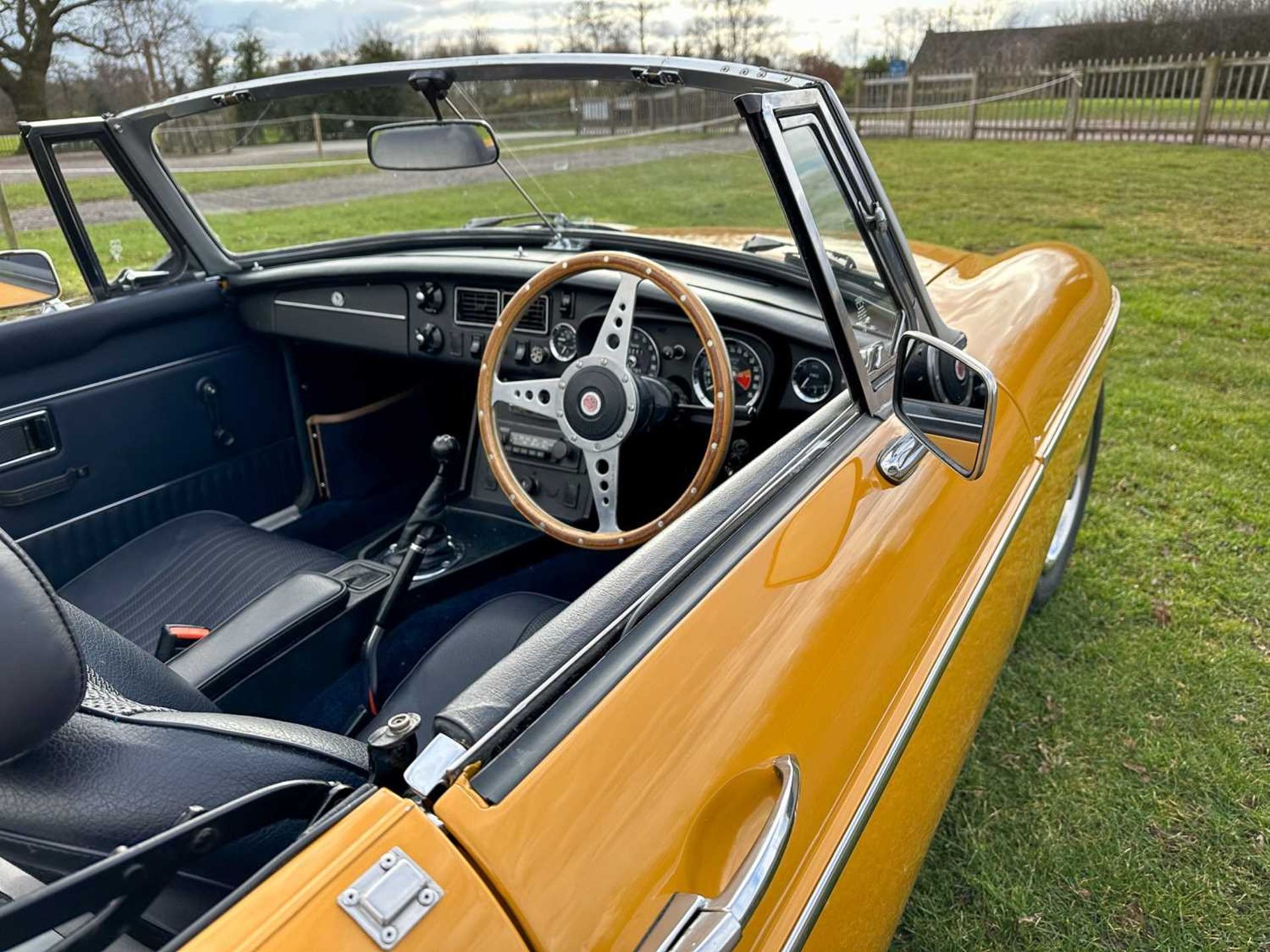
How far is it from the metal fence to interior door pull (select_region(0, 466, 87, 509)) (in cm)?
1144

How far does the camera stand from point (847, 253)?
1886 millimetres

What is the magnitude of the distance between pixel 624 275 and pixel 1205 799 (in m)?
2.11

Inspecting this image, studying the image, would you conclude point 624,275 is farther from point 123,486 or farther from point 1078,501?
point 1078,501

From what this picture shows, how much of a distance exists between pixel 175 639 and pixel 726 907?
1651 millimetres

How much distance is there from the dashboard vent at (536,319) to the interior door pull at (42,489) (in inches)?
54.7

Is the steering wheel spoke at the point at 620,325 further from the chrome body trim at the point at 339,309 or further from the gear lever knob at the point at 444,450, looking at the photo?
the chrome body trim at the point at 339,309

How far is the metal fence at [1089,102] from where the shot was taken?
13.6m

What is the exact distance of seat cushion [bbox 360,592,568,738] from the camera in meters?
2.01

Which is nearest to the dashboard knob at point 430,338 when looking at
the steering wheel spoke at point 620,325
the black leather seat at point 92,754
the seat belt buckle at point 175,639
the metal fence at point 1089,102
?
the steering wheel spoke at point 620,325

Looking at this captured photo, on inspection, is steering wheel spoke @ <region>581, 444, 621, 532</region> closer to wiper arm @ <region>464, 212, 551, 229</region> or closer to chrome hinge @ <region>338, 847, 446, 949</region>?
wiper arm @ <region>464, 212, 551, 229</region>

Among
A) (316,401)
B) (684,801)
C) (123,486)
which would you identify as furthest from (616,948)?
(316,401)

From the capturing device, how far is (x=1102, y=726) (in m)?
2.76

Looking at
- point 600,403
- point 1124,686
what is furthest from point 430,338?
point 1124,686

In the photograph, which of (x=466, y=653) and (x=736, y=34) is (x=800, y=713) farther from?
(x=736, y=34)
